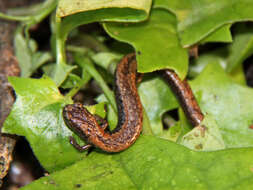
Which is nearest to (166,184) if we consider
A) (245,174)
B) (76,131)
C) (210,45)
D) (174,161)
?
(174,161)

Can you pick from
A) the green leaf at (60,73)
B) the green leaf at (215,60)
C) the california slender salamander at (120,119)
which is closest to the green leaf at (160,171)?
the california slender salamander at (120,119)

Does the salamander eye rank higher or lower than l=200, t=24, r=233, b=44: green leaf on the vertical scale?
lower

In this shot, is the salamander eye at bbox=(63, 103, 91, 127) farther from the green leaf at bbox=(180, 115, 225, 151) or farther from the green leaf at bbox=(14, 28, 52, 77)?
the green leaf at bbox=(180, 115, 225, 151)

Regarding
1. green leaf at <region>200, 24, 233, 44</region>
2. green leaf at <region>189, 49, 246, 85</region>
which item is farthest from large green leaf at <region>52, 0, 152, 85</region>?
green leaf at <region>189, 49, 246, 85</region>

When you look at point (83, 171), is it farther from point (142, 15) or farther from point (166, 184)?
point (142, 15)

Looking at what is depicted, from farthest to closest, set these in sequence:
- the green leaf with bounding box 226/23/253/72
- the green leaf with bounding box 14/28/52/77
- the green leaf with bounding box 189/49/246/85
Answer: the green leaf with bounding box 189/49/246/85 < the green leaf with bounding box 14/28/52/77 < the green leaf with bounding box 226/23/253/72

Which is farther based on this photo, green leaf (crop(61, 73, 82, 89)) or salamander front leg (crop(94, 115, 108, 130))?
green leaf (crop(61, 73, 82, 89))

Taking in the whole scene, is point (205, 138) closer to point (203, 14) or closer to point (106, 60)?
point (203, 14)
